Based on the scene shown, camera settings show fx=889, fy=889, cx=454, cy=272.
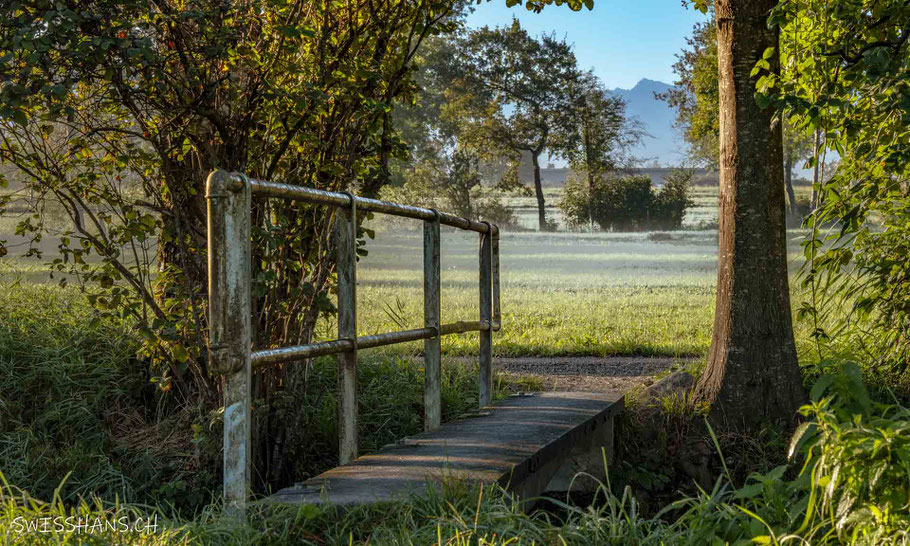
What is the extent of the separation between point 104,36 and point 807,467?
10.8 feet

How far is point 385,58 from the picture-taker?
5.13 metres

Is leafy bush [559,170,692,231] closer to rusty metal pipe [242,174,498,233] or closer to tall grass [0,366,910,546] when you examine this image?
rusty metal pipe [242,174,498,233]

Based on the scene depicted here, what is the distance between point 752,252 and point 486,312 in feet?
5.98

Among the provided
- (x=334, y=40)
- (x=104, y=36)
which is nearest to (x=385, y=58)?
(x=334, y=40)

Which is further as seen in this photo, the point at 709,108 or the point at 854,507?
the point at 709,108

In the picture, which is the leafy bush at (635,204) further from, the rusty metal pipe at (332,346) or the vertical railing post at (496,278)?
the rusty metal pipe at (332,346)

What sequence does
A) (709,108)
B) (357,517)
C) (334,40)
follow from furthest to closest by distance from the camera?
1. (709,108)
2. (334,40)
3. (357,517)

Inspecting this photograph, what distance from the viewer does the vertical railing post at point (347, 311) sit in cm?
382

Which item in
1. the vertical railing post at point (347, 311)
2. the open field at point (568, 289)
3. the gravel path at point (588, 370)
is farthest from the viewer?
the open field at point (568, 289)

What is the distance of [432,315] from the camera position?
468 centimetres

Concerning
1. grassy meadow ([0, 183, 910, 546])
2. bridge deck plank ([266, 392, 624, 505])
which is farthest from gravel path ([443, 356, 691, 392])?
bridge deck plank ([266, 392, 624, 505])

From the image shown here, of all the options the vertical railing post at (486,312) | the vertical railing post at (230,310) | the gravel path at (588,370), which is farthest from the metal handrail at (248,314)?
the gravel path at (588,370)

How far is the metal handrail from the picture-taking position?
300cm

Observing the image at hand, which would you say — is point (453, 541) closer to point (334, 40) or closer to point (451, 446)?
point (451, 446)
